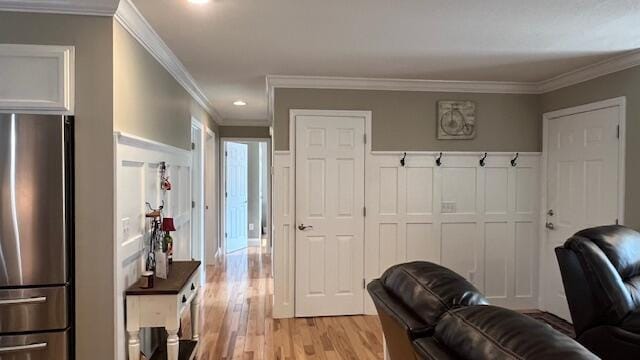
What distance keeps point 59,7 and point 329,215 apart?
267 cm

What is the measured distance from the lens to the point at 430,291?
1.30 m

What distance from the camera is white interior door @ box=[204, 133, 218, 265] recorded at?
5.99m

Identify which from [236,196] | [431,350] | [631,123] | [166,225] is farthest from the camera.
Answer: [236,196]

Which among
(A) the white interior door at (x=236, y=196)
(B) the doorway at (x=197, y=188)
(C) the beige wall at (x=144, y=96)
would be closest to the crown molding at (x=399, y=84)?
(C) the beige wall at (x=144, y=96)

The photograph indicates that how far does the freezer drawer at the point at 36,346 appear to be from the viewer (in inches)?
Answer: 80.0

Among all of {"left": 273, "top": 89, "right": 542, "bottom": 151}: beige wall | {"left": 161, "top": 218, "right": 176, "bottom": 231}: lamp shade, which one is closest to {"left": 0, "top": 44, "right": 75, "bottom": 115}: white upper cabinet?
{"left": 161, "top": 218, "right": 176, "bottom": 231}: lamp shade

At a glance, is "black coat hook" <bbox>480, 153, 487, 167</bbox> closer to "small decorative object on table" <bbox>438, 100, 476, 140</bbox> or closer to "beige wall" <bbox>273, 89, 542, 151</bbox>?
"beige wall" <bbox>273, 89, 542, 151</bbox>

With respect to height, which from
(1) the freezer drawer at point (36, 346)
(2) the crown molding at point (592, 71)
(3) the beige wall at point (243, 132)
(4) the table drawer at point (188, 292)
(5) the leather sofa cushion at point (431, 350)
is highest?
(2) the crown molding at point (592, 71)

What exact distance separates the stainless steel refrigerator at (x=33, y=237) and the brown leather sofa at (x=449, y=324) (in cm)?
165

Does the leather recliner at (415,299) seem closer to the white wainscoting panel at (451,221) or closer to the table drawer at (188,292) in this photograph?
the table drawer at (188,292)

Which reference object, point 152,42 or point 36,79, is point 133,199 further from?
point 152,42

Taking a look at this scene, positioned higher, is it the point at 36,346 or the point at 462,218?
the point at 462,218

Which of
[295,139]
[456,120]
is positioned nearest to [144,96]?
[295,139]

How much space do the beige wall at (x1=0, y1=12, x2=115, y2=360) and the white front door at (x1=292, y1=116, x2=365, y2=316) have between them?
6.43 feet
